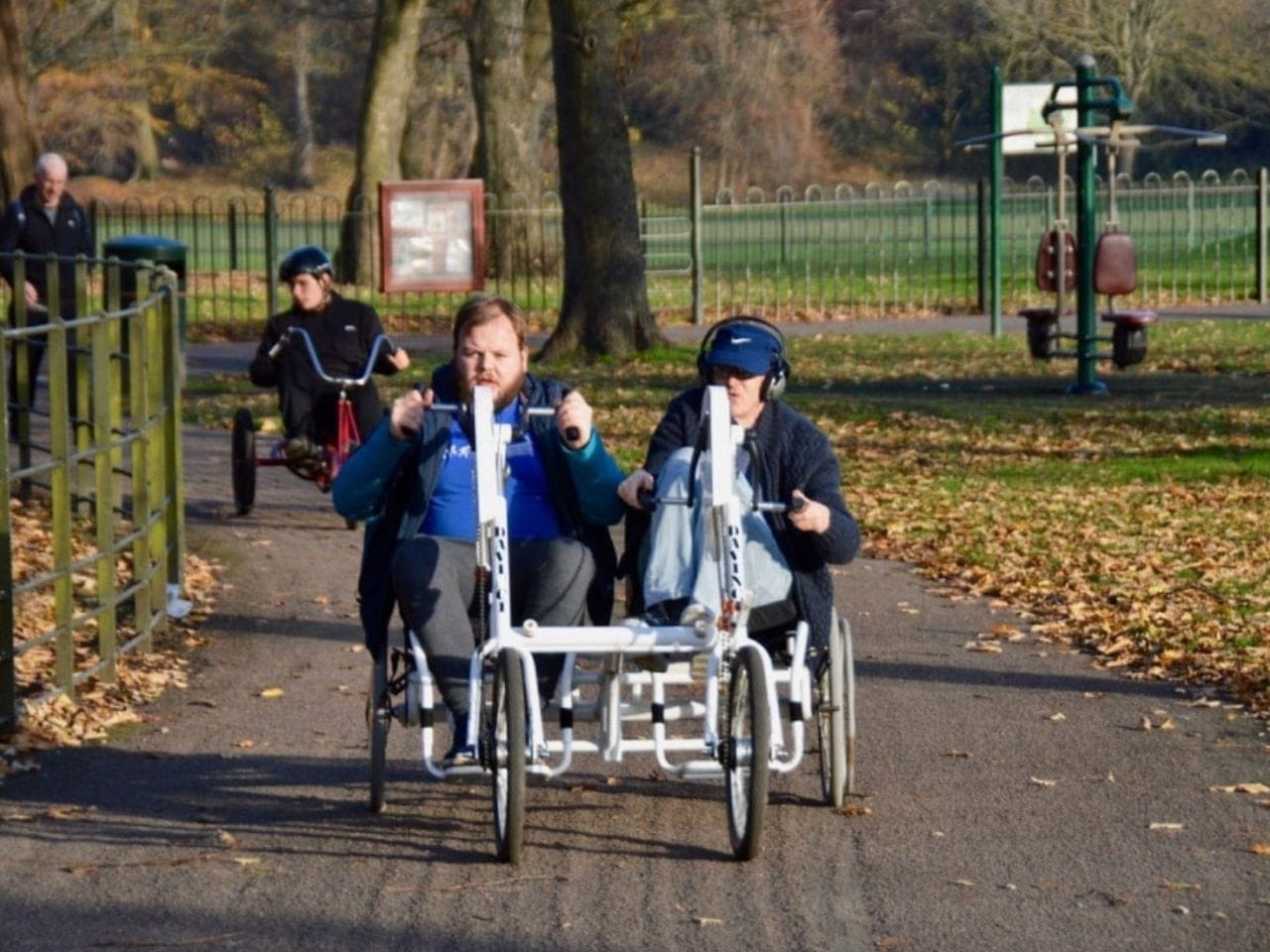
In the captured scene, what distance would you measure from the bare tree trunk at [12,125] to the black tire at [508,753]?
48.5 ft

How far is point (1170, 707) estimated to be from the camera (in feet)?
26.6

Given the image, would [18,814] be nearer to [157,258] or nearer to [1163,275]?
[157,258]

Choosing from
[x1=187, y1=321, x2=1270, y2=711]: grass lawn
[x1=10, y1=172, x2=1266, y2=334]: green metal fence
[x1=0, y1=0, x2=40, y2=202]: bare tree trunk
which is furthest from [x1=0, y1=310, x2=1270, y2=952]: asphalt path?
[x1=10, y1=172, x2=1266, y2=334]: green metal fence

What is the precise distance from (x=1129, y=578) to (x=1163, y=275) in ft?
83.4

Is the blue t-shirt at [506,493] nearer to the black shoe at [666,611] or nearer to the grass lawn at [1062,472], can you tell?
the black shoe at [666,611]

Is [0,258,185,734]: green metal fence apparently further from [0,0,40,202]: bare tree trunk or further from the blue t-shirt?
[0,0,40,202]: bare tree trunk

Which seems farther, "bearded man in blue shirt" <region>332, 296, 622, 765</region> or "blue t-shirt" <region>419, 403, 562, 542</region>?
"blue t-shirt" <region>419, 403, 562, 542</region>

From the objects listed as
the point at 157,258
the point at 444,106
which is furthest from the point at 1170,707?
the point at 444,106

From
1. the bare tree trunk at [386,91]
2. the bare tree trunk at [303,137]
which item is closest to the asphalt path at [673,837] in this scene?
the bare tree trunk at [386,91]

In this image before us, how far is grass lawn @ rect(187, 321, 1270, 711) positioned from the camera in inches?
391

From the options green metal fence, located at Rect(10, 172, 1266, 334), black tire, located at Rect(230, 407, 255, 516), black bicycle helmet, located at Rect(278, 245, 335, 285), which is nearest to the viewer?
black bicycle helmet, located at Rect(278, 245, 335, 285)

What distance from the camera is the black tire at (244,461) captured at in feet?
42.9

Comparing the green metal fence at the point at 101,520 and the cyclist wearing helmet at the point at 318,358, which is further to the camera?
the cyclist wearing helmet at the point at 318,358

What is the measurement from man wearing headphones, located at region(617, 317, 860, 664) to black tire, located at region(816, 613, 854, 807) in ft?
0.23
